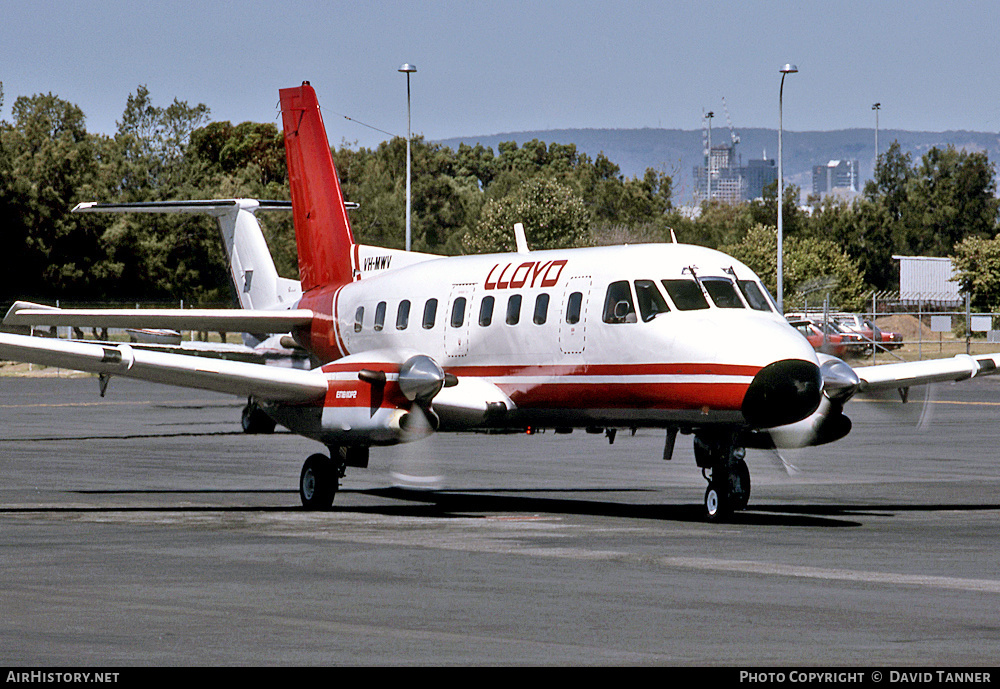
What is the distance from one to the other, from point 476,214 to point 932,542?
93019mm

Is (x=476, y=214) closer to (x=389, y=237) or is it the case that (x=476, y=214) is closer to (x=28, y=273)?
(x=389, y=237)

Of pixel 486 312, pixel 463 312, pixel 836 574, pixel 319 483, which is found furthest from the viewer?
pixel 463 312

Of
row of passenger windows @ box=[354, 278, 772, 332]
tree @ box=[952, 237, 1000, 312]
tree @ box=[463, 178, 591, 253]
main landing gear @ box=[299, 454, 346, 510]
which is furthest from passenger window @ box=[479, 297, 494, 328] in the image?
tree @ box=[952, 237, 1000, 312]

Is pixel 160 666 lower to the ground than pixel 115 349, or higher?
lower

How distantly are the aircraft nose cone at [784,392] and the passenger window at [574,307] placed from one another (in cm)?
303

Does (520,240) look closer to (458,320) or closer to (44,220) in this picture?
(458,320)

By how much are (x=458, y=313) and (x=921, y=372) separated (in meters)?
6.34

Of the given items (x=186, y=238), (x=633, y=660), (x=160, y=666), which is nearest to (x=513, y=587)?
(x=633, y=660)

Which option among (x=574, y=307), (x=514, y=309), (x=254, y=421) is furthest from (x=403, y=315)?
(x=254, y=421)

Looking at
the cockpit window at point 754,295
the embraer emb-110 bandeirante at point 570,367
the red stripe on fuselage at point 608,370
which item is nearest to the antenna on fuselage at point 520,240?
the embraer emb-110 bandeirante at point 570,367

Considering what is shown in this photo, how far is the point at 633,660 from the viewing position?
890 cm

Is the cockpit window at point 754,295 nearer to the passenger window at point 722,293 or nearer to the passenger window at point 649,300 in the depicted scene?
the passenger window at point 722,293

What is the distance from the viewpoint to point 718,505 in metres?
17.3
